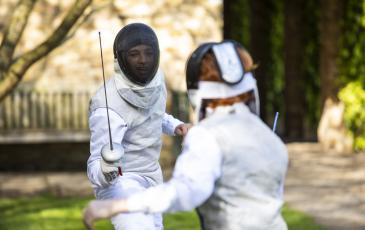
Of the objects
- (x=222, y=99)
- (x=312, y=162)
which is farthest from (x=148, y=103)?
(x=312, y=162)

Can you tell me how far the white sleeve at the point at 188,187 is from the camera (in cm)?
288

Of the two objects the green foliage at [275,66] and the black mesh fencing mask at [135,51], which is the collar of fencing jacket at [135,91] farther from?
the green foliage at [275,66]

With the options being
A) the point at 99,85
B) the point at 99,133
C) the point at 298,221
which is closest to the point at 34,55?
the point at 298,221

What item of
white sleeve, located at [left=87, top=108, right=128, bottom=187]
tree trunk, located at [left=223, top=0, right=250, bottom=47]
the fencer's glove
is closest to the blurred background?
tree trunk, located at [left=223, top=0, right=250, bottom=47]

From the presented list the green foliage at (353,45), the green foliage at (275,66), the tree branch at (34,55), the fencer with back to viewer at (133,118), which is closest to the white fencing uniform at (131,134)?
the fencer with back to viewer at (133,118)

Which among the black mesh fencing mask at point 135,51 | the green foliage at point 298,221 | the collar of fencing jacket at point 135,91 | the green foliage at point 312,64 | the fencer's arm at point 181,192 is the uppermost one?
the black mesh fencing mask at point 135,51

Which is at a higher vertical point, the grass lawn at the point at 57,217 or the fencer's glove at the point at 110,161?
the fencer's glove at the point at 110,161

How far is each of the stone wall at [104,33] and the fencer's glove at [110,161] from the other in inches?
321

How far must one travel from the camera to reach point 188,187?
288 centimetres

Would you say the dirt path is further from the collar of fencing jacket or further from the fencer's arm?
the fencer's arm

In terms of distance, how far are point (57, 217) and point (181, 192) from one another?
19.4 ft

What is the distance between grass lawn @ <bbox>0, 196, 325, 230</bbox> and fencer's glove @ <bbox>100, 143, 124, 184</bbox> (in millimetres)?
3936

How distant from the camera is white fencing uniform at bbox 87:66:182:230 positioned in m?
4.17

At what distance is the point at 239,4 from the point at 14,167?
7092 millimetres
